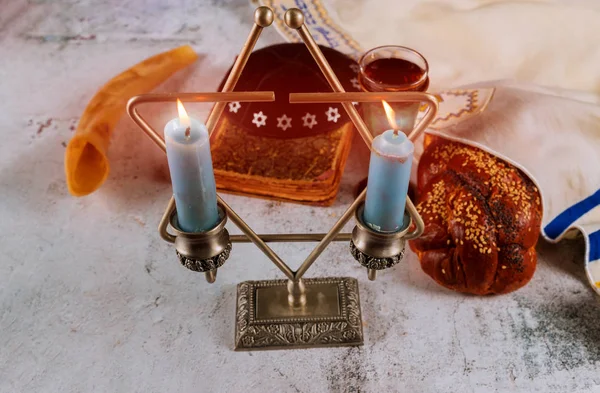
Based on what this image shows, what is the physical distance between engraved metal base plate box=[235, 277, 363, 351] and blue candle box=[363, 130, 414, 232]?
0.30 meters

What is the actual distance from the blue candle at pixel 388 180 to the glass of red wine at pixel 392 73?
38 cm

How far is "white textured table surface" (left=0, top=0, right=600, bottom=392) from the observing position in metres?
0.96

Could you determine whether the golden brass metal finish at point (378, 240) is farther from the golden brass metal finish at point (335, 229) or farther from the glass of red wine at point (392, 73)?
the glass of red wine at point (392, 73)

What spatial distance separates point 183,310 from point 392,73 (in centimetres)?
54

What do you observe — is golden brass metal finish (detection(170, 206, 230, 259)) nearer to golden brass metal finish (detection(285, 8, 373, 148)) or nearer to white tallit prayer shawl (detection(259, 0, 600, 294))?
golden brass metal finish (detection(285, 8, 373, 148))

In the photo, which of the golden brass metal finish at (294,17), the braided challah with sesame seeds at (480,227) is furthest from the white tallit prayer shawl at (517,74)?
the golden brass metal finish at (294,17)

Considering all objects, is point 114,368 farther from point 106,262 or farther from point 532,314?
point 532,314

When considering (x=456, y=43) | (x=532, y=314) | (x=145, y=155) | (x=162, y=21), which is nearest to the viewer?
(x=532, y=314)

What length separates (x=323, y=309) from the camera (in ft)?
3.34

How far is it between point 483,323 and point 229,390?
0.41 metres

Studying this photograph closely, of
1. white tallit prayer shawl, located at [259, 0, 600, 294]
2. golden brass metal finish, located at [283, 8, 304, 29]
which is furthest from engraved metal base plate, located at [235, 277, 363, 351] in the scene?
golden brass metal finish, located at [283, 8, 304, 29]

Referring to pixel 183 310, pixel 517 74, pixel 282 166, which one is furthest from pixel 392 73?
pixel 183 310

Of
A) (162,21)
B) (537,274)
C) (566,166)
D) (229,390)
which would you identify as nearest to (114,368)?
(229,390)

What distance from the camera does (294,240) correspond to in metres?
0.84
